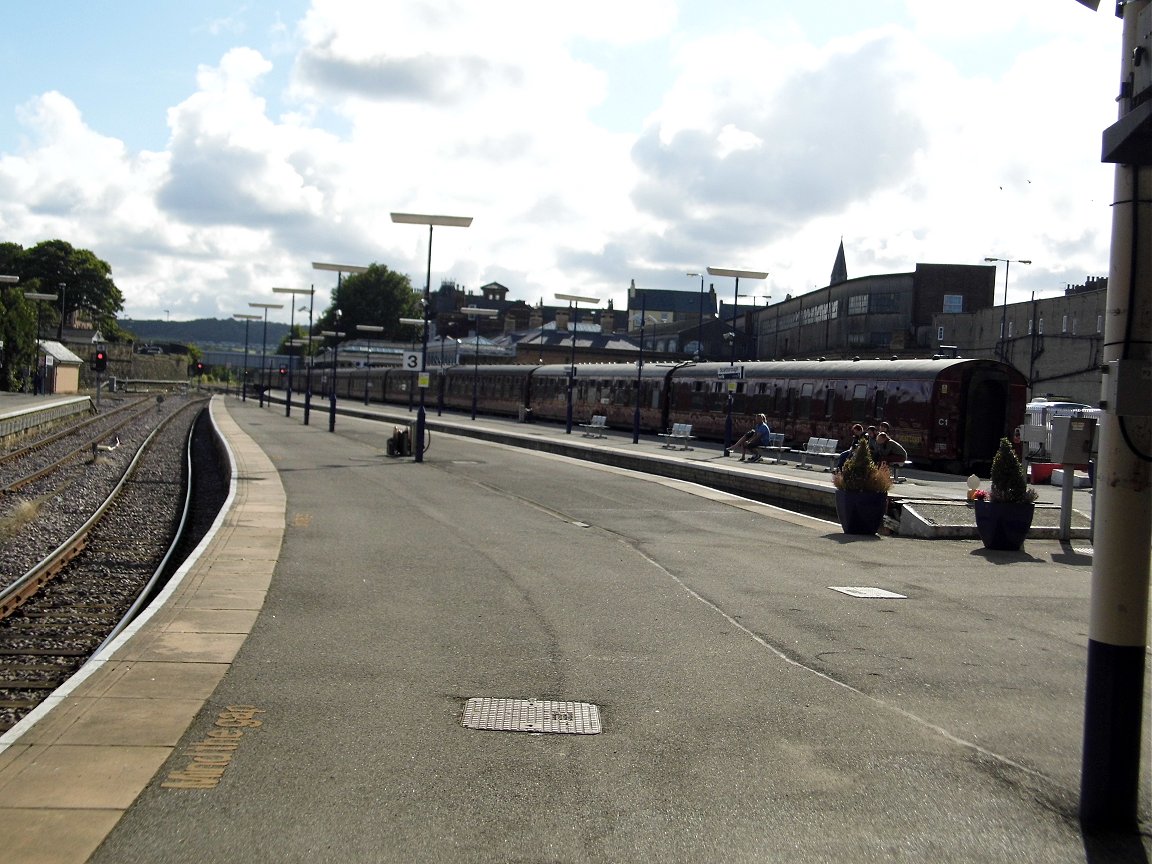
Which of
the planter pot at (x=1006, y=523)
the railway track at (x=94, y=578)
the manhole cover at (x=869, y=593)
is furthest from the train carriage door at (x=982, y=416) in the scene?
the manhole cover at (x=869, y=593)

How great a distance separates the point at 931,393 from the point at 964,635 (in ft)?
74.2

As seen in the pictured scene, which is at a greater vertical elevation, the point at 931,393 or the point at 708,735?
the point at 931,393

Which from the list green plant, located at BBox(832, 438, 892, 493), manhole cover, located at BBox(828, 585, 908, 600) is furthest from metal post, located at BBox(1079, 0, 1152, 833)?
green plant, located at BBox(832, 438, 892, 493)

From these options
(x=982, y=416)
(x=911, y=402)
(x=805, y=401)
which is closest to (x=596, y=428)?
(x=805, y=401)

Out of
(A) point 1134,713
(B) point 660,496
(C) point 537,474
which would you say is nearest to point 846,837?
(A) point 1134,713

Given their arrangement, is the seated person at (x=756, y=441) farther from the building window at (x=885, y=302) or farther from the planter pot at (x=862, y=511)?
the building window at (x=885, y=302)

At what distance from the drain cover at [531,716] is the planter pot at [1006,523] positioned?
10.3 metres

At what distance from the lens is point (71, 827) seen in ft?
16.8

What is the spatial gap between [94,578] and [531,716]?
33.4 feet

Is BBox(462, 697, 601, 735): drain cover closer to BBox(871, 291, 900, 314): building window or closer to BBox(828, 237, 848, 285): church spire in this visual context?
BBox(871, 291, 900, 314): building window

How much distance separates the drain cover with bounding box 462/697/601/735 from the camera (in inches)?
269

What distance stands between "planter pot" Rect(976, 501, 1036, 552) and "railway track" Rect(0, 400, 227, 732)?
10956 mm

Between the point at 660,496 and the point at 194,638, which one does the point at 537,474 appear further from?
the point at 194,638

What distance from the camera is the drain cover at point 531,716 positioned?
6840 millimetres
